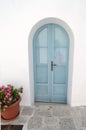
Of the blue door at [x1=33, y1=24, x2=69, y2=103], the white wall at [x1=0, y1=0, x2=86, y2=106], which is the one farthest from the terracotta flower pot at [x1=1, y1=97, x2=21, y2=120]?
the blue door at [x1=33, y1=24, x2=69, y2=103]

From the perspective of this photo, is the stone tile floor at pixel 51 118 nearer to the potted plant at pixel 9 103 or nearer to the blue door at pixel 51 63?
the potted plant at pixel 9 103

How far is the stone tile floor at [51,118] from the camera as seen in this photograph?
2113 millimetres

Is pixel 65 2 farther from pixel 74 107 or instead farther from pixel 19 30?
pixel 74 107

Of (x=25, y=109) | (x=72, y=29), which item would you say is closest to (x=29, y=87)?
(x=25, y=109)

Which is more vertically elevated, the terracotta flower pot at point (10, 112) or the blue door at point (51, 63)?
the blue door at point (51, 63)

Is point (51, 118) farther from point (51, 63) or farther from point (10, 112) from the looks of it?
point (51, 63)

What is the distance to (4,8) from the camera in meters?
2.25

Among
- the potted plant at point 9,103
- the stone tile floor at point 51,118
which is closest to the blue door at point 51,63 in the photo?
the stone tile floor at point 51,118

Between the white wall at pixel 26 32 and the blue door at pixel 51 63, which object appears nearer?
the white wall at pixel 26 32

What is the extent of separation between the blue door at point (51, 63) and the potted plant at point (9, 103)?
0.74m

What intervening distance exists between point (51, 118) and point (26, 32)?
1738 millimetres

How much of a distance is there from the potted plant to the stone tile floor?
0.12 metres

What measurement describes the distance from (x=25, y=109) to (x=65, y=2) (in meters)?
2.29

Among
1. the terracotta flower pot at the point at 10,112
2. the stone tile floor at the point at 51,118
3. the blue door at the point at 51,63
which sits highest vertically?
the blue door at the point at 51,63
